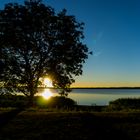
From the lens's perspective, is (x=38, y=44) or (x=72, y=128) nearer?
(x=72, y=128)

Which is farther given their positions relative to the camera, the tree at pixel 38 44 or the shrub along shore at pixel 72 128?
the tree at pixel 38 44

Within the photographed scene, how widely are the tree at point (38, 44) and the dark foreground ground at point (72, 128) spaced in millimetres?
15259

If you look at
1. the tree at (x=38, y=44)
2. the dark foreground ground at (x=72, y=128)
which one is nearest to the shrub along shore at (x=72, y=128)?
the dark foreground ground at (x=72, y=128)

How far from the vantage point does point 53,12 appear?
42.8m

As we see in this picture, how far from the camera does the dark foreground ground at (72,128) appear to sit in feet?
65.0

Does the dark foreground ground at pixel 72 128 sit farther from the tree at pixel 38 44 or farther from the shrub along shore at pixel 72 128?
the tree at pixel 38 44

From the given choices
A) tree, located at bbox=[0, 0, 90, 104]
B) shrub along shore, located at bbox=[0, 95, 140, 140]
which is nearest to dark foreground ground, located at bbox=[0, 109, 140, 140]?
shrub along shore, located at bbox=[0, 95, 140, 140]

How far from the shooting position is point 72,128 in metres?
22.3

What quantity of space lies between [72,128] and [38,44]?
71.2 ft

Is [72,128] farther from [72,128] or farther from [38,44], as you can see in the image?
[38,44]

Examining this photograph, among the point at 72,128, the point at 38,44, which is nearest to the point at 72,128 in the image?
the point at 72,128

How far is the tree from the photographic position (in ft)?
138

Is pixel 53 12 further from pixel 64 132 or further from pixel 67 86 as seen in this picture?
pixel 64 132

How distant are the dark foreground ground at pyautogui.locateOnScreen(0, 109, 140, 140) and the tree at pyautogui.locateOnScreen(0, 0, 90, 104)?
50.1ft
